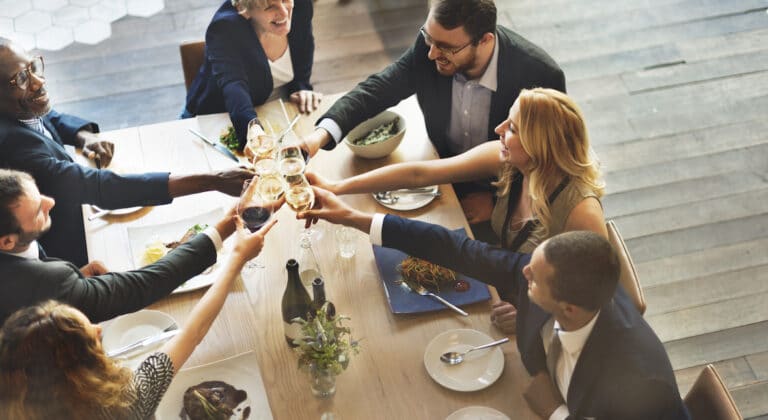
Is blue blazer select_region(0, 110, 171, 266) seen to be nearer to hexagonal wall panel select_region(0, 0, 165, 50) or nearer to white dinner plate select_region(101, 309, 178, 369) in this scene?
white dinner plate select_region(101, 309, 178, 369)

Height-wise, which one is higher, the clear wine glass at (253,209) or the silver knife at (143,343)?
the clear wine glass at (253,209)

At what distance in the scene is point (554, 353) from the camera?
196 cm

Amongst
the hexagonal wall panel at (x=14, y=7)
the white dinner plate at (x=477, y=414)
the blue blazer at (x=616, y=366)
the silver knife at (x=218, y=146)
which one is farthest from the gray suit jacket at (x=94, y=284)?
the hexagonal wall panel at (x=14, y=7)

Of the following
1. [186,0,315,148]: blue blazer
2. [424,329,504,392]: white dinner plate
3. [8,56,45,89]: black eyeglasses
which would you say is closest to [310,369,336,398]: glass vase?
[424,329,504,392]: white dinner plate

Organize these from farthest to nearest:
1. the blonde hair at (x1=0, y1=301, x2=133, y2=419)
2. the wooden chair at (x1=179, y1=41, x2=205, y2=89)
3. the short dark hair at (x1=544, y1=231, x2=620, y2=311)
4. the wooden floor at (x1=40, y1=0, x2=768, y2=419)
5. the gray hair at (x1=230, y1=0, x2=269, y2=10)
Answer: the wooden floor at (x1=40, y1=0, x2=768, y2=419), the wooden chair at (x1=179, y1=41, x2=205, y2=89), the gray hair at (x1=230, y1=0, x2=269, y2=10), the short dark hair at (x1=544, y1=231, x2=620, y2=311), the blonde hair at (x1=0, y1=301, x2=133, y2=419)

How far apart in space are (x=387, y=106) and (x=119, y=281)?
46.4 inches

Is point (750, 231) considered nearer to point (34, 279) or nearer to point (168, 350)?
point (168, 350)

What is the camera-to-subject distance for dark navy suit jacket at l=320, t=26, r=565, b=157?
260 cm

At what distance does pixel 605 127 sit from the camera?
4.09m

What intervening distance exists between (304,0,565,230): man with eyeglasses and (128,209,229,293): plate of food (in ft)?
1.50

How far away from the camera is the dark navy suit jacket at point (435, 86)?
2600 mm

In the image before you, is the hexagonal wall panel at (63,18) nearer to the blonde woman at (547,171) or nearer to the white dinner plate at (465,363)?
the blonde woman at (547,171)

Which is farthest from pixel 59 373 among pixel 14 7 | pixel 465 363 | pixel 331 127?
pixel 14 7

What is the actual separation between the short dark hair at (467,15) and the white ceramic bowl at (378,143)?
409 mm
